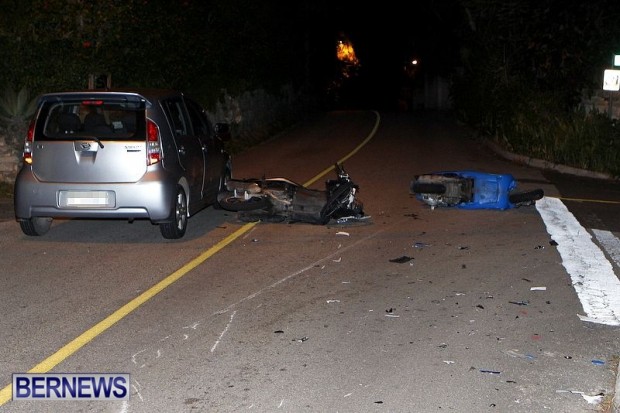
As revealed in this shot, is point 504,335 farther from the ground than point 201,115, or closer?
closer

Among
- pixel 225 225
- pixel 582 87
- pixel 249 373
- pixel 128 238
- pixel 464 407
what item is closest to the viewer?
pixel 464 407

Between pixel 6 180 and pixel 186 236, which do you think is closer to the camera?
pixel 186 236

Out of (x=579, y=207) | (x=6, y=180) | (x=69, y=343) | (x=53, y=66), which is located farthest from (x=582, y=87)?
(x=69, y=343)

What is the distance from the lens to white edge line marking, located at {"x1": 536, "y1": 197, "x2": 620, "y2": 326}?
7500mm

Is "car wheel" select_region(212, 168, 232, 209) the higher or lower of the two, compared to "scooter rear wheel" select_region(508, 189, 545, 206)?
higher

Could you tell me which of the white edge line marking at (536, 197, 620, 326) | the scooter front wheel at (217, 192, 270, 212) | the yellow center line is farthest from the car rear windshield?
the white edge line marking at (536, 197, 620, 326)

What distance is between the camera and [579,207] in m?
13.9

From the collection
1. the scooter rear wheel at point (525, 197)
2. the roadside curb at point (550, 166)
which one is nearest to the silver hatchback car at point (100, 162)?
the scooter rear wheel at point (525, 197)

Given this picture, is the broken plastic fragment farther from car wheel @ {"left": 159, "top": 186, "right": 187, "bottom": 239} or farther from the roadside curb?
the roadside curb

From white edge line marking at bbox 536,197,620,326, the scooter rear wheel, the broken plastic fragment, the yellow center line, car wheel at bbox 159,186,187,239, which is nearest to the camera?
the yellow center line

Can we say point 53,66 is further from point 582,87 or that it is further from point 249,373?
point 582,87

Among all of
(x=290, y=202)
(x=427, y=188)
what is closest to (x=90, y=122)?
(x=290, y=202)

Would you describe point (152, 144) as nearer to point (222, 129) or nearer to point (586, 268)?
point (222, 129)

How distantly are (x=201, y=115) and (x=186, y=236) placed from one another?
2.02 m
